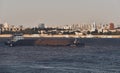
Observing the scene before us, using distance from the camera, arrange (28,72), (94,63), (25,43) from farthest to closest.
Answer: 1. (25,43)
2. (94,63)
3. (28,72)

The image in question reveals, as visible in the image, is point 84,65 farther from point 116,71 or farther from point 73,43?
point 73,43

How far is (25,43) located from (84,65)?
6277 centimetres

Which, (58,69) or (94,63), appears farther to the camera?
(94,63)

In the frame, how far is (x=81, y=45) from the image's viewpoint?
110 m

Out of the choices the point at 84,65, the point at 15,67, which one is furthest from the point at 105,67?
the point at 15,67

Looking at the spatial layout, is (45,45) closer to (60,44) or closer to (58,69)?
(60,44)

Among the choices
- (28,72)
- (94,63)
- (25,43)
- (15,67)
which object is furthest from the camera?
(25,43)

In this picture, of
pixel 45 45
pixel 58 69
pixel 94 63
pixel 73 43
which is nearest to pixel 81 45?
pixel 73 43

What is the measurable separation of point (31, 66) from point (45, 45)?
2457 inches

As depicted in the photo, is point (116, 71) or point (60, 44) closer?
point (116, 71)

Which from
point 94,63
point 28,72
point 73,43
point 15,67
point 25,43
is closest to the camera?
point 28,72

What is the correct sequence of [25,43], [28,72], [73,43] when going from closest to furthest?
[28,72]
[73,43]
[25,43]

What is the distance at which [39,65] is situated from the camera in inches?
2138

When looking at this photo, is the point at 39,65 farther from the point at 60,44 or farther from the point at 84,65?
the point at 60,44
